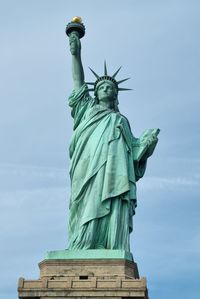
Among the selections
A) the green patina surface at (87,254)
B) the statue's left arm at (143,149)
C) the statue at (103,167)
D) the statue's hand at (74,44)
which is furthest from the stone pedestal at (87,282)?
the statue's hand at (74,44)

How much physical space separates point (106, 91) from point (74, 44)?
104 inches

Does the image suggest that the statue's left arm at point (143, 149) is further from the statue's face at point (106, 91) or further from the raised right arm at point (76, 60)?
the raised right arm at point (76, 60)

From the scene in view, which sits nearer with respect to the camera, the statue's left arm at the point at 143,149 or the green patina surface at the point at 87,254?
the green patina surface at the point at 87,254

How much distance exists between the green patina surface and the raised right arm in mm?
7298

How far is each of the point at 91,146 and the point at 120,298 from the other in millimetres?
6174

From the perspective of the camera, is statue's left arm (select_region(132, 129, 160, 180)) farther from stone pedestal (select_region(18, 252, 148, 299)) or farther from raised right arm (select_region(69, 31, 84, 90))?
stone pedestal (select_region(18, 252, 148, 299))

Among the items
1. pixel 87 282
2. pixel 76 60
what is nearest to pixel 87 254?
pixel 87 282

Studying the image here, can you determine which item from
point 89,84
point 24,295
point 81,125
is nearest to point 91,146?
point 81,125

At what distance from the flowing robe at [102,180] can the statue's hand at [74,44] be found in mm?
2769

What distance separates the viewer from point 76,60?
2562cm

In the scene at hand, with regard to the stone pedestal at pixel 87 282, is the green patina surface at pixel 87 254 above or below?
above

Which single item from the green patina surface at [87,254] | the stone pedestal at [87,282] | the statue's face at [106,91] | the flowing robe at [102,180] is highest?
the statue's face at [106,91]

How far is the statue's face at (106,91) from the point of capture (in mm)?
24391

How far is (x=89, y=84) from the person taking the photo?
25.3 metres
